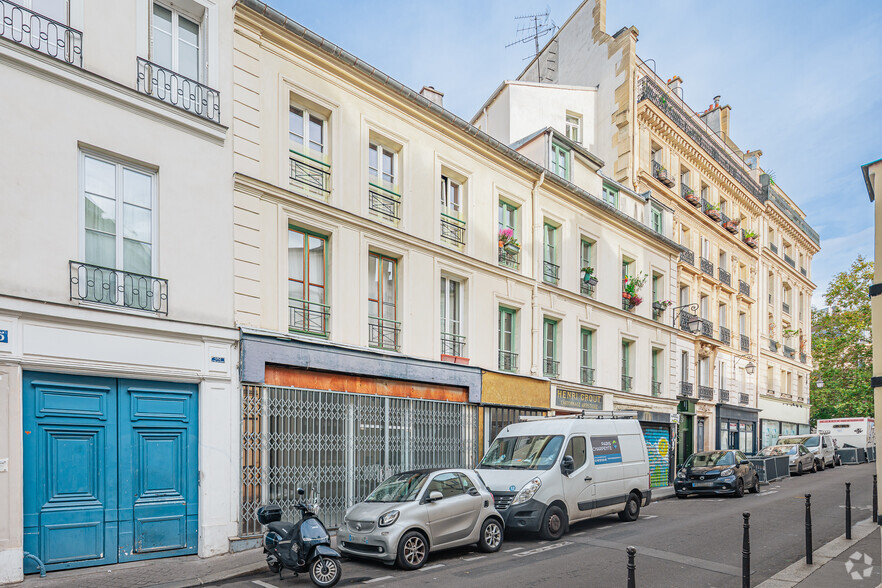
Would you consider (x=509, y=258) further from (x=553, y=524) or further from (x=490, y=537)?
(x=490, y=537)

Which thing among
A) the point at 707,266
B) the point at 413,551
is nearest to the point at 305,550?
the point at 413,551

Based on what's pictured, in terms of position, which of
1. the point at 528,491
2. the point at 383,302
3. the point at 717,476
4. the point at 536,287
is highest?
the point at 536,287

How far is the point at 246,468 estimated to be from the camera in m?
10.7

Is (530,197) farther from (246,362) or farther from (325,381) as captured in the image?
(246,362)

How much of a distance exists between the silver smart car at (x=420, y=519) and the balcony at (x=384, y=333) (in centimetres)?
379

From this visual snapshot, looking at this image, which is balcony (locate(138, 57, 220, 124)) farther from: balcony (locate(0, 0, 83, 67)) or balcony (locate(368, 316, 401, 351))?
balcony (locate(368, 316, 401, 351))

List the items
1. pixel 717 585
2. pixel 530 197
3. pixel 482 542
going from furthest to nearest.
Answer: pixel 530 197
pixel 482 542
pixel 717 585

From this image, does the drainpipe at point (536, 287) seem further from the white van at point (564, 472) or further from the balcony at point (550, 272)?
the white van at point (564, 472)

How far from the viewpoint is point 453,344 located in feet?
51.4

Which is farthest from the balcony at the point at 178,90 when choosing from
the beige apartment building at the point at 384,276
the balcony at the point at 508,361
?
the balcony at the point at 508,361

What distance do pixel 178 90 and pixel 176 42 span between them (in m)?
0.96

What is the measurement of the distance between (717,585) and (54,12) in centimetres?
1177

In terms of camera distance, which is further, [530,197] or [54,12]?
[530,197]

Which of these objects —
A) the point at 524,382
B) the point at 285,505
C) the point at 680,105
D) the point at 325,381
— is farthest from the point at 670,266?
the point at 285,505
